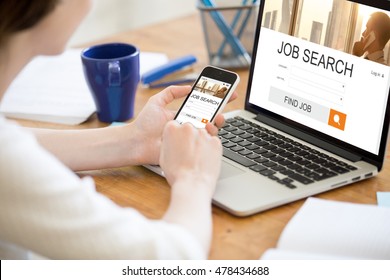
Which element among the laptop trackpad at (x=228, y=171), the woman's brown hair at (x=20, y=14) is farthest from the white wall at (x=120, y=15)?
the woman's brown hair at (x=20, y=14)

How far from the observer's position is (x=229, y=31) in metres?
1.50

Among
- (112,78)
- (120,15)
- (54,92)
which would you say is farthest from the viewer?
(120,15)

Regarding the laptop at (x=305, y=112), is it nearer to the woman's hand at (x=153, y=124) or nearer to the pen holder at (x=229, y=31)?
the woman's hand at (x=153, y=124)

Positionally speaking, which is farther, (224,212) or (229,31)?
(229,31)

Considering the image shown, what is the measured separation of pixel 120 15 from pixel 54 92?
1.22 m

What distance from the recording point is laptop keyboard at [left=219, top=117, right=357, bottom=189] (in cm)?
101

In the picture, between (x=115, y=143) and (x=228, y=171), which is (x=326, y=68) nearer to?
(x=228, y=171)

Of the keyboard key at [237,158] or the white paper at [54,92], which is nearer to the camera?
the keyboard key at [237,158]

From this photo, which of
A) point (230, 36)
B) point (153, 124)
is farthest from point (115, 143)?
point (230, 36)

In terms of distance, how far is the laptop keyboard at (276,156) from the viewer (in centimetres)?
101

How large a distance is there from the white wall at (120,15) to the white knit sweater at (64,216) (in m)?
A: 1.70

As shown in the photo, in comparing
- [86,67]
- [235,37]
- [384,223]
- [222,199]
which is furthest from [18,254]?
[235,37]

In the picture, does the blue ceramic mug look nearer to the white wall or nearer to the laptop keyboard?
the laptop keyboard

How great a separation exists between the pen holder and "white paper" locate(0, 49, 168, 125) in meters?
0.13
